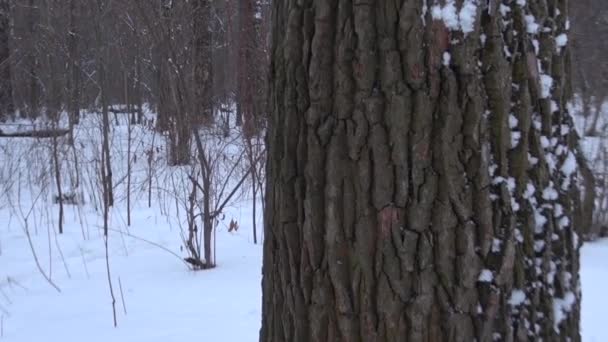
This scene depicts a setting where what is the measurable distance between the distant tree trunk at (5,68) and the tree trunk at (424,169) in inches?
436

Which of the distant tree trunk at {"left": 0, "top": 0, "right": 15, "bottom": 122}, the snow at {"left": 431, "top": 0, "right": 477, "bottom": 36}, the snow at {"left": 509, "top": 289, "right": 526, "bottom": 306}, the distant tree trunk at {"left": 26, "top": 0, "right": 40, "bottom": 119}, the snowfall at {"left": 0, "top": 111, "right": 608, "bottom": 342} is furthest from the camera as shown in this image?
the distant tree trunk at {"left": 26, "top": 0, "right": 40, "bottom": 119}

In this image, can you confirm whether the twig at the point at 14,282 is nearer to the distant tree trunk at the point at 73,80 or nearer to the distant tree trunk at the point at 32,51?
the distant tree trunk at the point at 73,80

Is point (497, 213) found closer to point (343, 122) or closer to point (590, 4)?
point (343, 122)

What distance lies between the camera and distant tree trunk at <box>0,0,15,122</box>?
12.1m

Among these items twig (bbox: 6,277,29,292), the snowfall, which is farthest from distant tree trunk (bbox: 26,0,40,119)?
twig (bbox: 6,277,29,292)

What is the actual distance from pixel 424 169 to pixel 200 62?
495cm

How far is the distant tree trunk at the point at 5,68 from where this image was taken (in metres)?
12.1

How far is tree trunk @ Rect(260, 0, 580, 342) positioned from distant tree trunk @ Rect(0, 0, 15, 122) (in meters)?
11.1

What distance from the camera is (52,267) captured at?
511cm

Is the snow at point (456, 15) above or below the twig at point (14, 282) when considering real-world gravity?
above

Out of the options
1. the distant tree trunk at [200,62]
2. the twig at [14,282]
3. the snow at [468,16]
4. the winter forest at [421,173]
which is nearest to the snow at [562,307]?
the winter forest at [421,173]

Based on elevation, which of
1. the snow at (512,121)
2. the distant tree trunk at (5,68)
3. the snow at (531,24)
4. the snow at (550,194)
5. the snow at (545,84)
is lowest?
the snow at (550,194)

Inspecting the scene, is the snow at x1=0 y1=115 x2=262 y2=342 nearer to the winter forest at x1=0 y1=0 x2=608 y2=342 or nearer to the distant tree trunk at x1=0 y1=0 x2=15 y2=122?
the winter forest at x1=0 y1=0 x2=608 y2=342

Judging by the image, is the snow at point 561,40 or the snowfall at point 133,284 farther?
the snowfall at point 133,284
